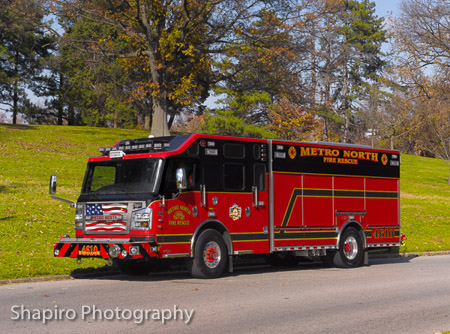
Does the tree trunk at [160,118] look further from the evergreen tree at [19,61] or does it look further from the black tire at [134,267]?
the evergreen tree at [19,61]

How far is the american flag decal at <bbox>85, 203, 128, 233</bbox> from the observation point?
43.3ft

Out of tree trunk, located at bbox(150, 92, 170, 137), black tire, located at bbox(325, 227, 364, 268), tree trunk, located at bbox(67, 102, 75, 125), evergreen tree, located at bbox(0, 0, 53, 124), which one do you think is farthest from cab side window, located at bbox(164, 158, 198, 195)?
tree trunk, located at bbox(67, 102, 75, 125)

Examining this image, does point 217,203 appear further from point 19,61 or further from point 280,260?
point 19,61

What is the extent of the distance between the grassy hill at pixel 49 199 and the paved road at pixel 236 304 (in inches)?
91.9

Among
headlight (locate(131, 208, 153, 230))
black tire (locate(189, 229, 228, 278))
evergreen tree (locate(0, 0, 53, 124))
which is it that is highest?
evergreen tree (locate(0, 0, 53, 124))

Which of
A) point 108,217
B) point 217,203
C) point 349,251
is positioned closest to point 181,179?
point 217,203

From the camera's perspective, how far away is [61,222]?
1919 cm

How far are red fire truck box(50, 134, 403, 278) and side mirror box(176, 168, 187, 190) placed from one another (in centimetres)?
3

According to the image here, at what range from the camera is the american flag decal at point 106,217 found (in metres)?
13.2

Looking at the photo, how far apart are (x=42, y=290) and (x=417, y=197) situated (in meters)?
31.6

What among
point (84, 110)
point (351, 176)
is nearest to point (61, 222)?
point (351, 176)

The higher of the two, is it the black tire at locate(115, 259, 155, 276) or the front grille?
the front grille

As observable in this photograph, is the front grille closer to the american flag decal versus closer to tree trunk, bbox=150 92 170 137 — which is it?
the american flag decal

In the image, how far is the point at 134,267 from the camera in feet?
48.6
